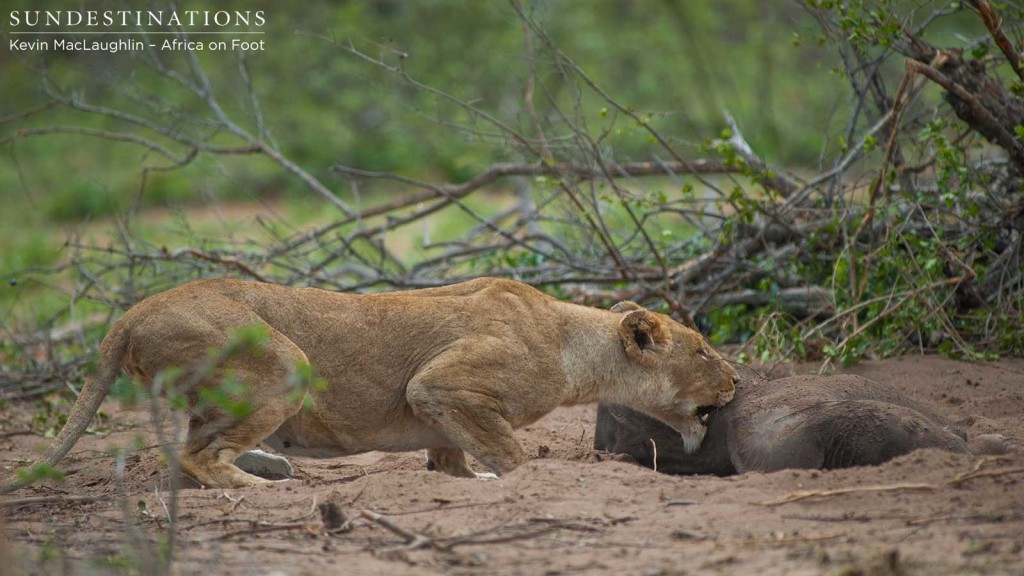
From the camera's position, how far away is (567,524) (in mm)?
3932

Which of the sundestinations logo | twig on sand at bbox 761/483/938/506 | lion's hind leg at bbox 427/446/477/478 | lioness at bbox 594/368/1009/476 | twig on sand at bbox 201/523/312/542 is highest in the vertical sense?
the sundestinations logo

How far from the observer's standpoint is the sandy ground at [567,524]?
344 cm

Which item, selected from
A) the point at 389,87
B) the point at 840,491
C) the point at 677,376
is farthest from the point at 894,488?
the point at 389,87

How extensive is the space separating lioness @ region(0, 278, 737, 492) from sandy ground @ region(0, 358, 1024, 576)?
0.33 m

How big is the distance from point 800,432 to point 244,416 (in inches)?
97.2

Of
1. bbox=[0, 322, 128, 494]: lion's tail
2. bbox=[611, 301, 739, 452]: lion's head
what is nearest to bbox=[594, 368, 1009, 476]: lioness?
bbox=[611, 301, 739, 452]: lion's head

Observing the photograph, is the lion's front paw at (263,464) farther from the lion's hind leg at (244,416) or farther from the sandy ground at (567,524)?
the sandy ground at (567,524)

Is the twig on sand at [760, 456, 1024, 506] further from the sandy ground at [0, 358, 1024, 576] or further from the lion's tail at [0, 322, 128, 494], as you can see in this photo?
the lion's tail at [0, 322, 128, 494]

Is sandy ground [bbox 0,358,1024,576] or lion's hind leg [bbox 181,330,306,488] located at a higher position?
lion's hind leg [bbox 181,330,306,488]

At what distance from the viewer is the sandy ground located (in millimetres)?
3441

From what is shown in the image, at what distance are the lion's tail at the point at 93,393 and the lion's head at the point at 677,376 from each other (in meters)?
2.41

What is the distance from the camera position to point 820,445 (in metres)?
4.62

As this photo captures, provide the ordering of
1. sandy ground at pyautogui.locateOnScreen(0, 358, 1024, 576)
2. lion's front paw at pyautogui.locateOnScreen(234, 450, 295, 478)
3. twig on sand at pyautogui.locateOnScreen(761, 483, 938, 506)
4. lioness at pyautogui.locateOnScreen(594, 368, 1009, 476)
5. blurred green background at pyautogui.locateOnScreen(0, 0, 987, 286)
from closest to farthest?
sandy ground at pyautogui.locateOnScreen(0, 358, 1024, 576)
twig on sand at pyautogui.locateOnScreen(761, 483, 938, 506)
lioness at pyautogui.locateOnScreen(594, 368, 1009, 476)
lion's front paw at pyautogui.locateOnScreen(234, 450, 295, 478)
blurred green background at pyautogui.locateOnScreen(0, 0, 987, 286)

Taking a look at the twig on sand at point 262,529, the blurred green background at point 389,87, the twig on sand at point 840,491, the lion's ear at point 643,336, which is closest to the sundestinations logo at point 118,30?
the blurred green background at point 389,87
